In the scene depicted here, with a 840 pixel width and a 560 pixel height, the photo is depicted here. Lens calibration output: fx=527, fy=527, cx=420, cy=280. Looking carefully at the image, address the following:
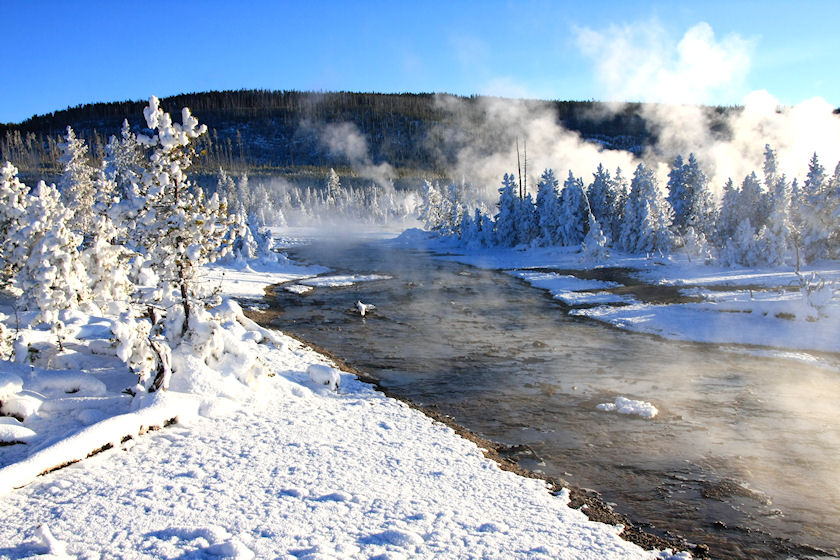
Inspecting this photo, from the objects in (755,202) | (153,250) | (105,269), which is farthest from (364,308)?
(755,202)

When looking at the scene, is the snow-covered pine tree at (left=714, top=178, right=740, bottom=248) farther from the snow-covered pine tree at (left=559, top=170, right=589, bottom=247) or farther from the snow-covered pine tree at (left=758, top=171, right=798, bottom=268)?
the snow-covered pine tree at (left=559, top=170, right=589, bottom=247)

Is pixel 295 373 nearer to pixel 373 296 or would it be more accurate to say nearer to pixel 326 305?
pixel 326 305

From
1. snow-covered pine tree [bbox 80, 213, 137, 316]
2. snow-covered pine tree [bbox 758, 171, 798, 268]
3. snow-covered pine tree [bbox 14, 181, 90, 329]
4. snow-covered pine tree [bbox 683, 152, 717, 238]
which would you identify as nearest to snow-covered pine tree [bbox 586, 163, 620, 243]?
snow-covered pine tree [bbox 683, 152, 717, 238]

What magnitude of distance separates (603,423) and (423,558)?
8.38 meters

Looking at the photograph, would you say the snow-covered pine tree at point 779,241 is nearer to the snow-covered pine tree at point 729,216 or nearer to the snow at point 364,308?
the snow-covered pine tree at point 729,216

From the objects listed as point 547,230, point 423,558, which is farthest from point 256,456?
point 547,230

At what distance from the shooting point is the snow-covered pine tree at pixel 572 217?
64750 millimetres

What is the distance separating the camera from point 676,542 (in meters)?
8.98

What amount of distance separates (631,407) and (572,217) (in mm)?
52203

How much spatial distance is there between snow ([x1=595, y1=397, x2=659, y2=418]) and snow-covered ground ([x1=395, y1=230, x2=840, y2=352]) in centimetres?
1006

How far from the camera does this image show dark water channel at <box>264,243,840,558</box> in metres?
10.0

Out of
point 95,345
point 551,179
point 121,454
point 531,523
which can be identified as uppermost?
point 551,179

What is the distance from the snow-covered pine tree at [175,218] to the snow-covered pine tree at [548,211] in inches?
2242

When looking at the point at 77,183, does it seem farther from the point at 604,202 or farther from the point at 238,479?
the point at 604,202
